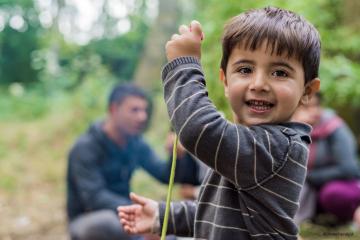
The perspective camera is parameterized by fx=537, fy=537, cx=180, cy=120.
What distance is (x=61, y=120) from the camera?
722 centimetres

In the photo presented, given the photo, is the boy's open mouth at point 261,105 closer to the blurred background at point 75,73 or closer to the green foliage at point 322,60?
the blurred background at point 75,73

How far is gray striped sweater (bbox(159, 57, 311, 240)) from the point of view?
1217 millimetres

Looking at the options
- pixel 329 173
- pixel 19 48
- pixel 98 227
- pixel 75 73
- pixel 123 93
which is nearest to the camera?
pixel 98 227

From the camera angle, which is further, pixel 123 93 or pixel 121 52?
pixel 121 52

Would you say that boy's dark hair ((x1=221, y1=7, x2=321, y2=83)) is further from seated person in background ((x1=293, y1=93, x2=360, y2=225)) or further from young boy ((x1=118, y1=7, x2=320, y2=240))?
seated person in background ((x1=293, y1=93, x2=360, y2=225))

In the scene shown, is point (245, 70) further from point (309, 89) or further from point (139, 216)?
point (139, 216)

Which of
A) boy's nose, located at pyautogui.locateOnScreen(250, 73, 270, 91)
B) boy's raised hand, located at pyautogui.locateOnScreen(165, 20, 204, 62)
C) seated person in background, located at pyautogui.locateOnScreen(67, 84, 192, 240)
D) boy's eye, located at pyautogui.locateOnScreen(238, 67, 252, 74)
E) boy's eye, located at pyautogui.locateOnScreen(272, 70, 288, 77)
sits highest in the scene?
boy's raised hand, located at pyautogui.locateOnScreen(165, 20, 204, 62)

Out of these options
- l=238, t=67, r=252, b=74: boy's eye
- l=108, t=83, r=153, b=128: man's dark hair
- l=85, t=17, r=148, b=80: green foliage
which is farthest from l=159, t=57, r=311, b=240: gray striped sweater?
l=85, t=17, r=148, b=80: green foliage

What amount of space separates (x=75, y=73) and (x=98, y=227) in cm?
602

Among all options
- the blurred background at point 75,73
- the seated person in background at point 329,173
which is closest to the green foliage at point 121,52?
the blurred background at point 75,73

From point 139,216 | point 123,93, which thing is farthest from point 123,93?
point 139,216

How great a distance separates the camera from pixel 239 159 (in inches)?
48.0

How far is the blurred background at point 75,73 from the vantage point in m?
3.46

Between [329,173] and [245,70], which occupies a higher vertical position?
[245,70]
